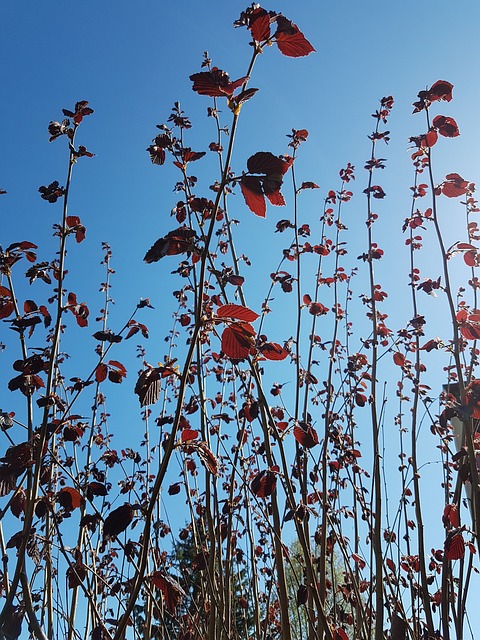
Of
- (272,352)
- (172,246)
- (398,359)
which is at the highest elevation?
(398,359)

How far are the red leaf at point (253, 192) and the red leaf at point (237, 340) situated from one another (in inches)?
9.0

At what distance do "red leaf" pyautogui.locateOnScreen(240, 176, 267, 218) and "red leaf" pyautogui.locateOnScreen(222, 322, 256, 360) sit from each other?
0.23m

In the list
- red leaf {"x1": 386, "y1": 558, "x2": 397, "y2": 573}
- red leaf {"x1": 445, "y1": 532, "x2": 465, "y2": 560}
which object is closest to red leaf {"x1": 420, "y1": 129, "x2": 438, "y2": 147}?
red leaf {"x1": 445, "y1": 532, "x2": 465, "y2": 560}

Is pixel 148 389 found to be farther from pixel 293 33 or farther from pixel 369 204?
pixel 369 204

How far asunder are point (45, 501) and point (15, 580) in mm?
366

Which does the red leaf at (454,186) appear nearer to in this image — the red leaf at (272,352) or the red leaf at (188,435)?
the red leaf at (272,352)

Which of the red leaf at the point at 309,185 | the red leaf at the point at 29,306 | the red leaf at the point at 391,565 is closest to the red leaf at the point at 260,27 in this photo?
the red leaf at the point at 29,306

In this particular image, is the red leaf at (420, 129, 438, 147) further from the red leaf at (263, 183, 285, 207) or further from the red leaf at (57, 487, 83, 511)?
the red leaf at (57, 487, 83, 511)

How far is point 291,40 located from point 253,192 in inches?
13.0

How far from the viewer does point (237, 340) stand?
41.0 inches

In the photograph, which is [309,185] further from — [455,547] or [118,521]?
[118,521]

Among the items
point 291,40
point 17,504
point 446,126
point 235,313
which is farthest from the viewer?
point 446,126

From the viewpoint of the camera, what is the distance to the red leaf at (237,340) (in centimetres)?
103

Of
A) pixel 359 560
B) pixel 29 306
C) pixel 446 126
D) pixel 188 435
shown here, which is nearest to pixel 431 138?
pixel 446 126
